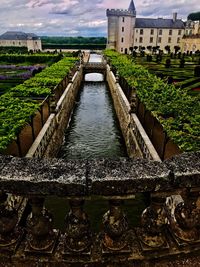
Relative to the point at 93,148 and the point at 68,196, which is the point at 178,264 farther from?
the point at 93,148

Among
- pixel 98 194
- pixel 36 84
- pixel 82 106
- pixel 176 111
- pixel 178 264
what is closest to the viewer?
pixel 98 194

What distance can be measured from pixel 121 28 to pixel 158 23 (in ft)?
44.2

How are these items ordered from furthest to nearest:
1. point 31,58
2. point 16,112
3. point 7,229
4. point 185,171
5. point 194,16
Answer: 1. point 194,16
2. point 31,58
3. point 16,112
4. point 7,229
5. point 185,171

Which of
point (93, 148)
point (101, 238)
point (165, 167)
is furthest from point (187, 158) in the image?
point (93, 148)

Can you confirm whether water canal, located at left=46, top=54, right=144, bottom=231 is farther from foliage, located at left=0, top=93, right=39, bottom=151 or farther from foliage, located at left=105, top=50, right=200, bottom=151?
foliage, located at left=0, top=93, right=39, bottom=151

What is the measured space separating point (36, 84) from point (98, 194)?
19150 mm

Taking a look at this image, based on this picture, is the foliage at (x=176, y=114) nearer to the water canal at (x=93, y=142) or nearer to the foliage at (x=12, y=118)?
the water canal at (x=93, y=142)

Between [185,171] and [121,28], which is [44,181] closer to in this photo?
[185,171]

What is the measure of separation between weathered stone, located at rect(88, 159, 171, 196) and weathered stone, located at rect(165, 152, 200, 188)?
0.08 m

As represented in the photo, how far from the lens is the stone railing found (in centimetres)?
224

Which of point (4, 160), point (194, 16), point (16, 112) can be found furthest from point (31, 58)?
point (194, 16)

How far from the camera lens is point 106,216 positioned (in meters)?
2.51

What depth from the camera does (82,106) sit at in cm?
2423

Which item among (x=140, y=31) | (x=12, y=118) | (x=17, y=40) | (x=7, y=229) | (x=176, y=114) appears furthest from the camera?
(x=17, y=40)
